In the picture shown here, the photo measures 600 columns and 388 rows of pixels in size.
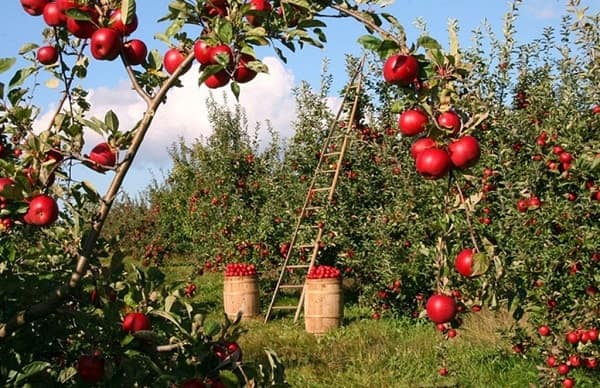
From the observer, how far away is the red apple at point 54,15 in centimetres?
159

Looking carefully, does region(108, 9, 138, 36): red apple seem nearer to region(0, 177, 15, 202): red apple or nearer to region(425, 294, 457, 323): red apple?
region(0, 177, 15, 202): red apple

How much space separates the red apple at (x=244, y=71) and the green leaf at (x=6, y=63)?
551mm

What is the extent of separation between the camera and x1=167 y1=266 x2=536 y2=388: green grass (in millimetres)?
5227

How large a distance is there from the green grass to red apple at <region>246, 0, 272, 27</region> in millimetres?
2912

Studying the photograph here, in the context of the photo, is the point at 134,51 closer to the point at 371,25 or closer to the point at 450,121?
the point at 371,25

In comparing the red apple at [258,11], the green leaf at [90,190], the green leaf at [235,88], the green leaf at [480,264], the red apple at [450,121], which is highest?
the red apple at [258,11]

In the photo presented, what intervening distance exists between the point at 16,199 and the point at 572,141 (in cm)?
382

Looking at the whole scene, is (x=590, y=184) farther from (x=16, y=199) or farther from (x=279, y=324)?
(x=279, y=324)

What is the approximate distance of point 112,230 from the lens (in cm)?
1688

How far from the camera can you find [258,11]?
146 centimetres

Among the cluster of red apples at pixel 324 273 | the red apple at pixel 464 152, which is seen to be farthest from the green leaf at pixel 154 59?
the cluster of red apples at pixel 324 273

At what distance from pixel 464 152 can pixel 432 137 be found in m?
0.09

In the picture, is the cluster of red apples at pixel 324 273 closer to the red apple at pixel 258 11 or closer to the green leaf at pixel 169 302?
the green leaf at pixel 169 302

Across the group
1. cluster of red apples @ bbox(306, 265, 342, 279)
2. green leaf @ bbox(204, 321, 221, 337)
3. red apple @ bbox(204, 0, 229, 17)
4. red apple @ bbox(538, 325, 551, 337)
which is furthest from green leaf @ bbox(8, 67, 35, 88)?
cluster of red apples @ bbox(306, 265, 342, 279)
